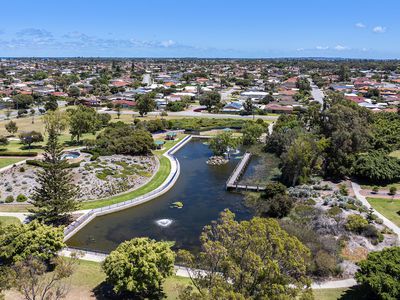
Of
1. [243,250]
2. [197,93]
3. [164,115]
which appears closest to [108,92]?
[197,93]

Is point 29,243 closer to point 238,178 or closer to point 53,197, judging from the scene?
point 53,197

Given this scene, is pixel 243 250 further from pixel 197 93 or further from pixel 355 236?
pixel 197 93

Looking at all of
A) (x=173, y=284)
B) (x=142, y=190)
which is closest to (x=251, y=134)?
(x=142, y=190)

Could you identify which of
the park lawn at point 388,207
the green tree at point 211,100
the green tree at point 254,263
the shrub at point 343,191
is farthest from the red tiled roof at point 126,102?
the green tree at point 254,263

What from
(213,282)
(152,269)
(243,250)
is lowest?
(152,269)

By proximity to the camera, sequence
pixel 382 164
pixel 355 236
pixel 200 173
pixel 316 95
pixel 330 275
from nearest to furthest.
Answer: pixel 330 275 < pixel 355 236 < pixel 382 164 < pixel 200 173 < pixel 316 95

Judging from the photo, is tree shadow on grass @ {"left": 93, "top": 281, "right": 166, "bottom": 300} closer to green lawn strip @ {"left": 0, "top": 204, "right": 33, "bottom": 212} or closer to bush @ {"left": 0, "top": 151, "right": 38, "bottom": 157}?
green lawn strip @ {"left": 0, "top": 204, "right": 33, "bottom": 212}
